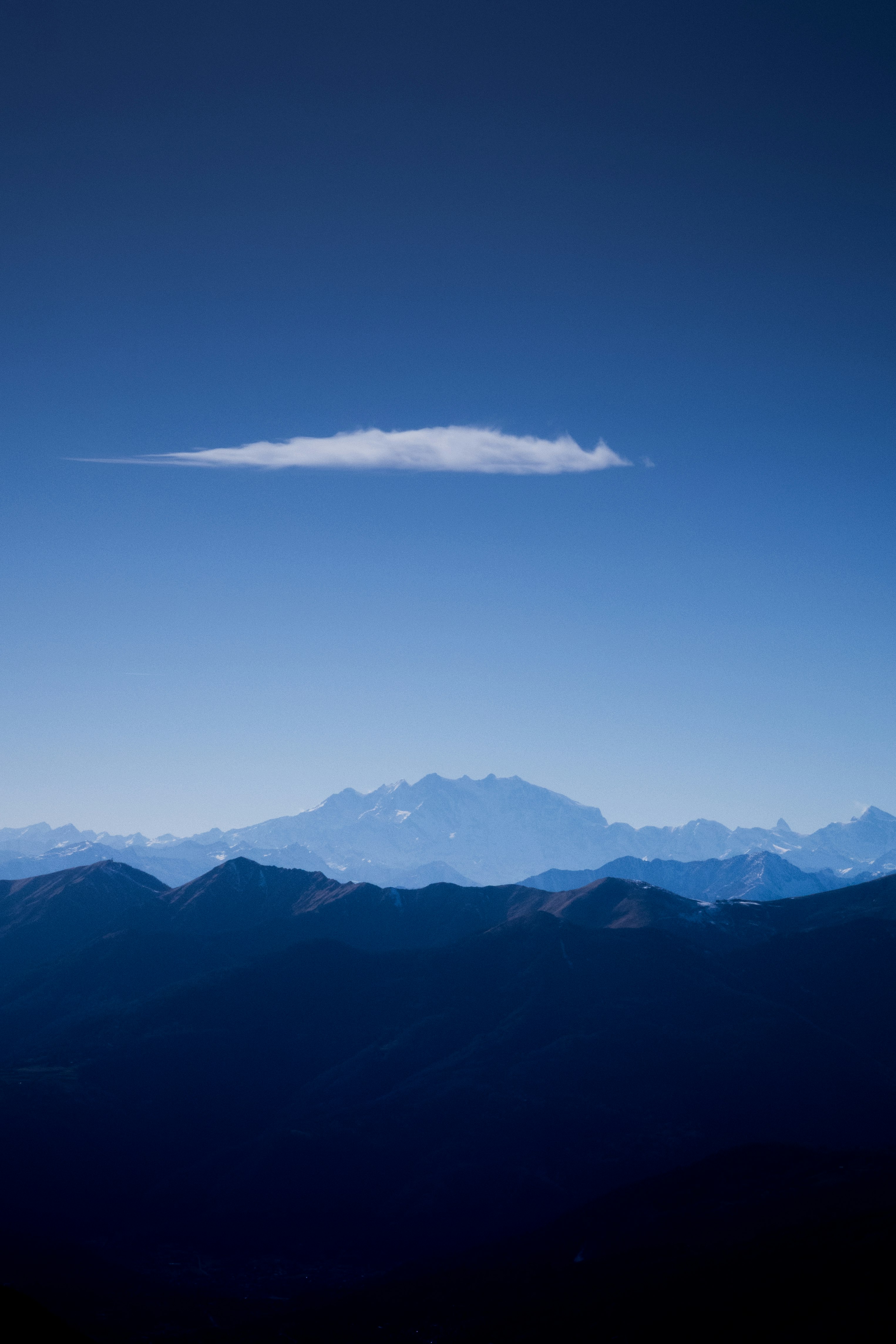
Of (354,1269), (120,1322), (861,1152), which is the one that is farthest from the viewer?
(354,1269)

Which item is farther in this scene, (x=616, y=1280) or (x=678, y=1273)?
(x=616, y=1280)

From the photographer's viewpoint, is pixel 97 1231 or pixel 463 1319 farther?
pixel 97 1231


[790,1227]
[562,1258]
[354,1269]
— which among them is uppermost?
[790,1227]

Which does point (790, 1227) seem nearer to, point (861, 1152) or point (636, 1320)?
point (636, 1320)

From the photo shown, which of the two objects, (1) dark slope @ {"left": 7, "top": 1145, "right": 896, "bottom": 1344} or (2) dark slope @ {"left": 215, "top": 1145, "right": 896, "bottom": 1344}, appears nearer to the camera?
(2) dark slope @ {"left": 215, "top": 1145, "right": 896, "bottom": 1344}

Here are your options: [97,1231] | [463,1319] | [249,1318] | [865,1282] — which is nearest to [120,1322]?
[249,1318]

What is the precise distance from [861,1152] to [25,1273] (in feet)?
472

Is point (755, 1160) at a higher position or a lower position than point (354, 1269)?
higher

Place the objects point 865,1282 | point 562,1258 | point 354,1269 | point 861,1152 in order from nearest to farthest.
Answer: point 865,1282 < point 562,1258 < point 861,1152 < point 354,1269

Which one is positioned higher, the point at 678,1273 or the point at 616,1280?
the point at 678,1273

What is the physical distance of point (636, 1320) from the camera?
11394cm

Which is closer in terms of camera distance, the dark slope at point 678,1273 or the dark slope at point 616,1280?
the dark slope at point 678,1273

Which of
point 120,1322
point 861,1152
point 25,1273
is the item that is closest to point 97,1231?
point 25,1273

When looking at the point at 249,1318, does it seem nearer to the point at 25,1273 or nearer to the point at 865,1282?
the point at 25,1273
